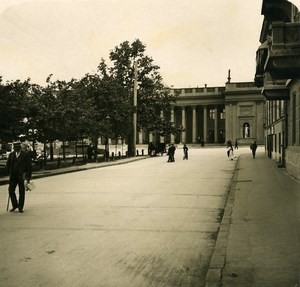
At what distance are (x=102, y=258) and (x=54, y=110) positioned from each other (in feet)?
68.7

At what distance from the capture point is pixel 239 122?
83.2m

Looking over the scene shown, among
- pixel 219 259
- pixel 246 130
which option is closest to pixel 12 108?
pixel 219 259

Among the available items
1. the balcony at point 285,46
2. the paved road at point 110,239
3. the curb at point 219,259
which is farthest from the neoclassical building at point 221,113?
the curb at point 219,259

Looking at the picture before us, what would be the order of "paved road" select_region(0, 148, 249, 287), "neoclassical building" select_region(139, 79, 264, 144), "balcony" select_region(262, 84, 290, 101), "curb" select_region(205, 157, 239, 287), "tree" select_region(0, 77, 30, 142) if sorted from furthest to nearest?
"neoclassical building" select_region(139, 79, 264, 144) → "balcony" select_region(262, 84, 290, 101) → "tree" select_region(0, 77, 30, 142) → "paved road" select_region(0, 148, 249, 287) → "curb" select_region(205, 157, 239, 287)

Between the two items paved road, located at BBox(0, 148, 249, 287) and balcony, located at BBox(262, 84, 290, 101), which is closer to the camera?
paved road, located at BBox(0, 148, 249, 287)

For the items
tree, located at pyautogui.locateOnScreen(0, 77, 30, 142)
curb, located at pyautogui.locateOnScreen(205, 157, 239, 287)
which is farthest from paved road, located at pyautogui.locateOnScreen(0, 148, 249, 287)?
tree, located at pyautogui.locateOnScreen(0, 77, 30, 142)

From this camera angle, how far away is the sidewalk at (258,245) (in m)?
5.34

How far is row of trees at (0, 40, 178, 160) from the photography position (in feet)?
76.0

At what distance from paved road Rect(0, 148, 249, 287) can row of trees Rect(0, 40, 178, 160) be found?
9.90 metres

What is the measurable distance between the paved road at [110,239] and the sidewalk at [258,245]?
0.27 metres

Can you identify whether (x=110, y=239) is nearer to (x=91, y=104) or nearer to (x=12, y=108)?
(x=12, y=108)

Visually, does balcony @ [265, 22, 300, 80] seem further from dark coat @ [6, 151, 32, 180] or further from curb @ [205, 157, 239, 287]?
dark coat @ [6, 151, 32, 180]

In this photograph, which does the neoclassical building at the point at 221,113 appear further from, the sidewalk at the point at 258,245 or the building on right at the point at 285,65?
the sidewalk at the point at 258,245

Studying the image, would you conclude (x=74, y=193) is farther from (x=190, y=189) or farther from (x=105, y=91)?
(x=105, y=91)
